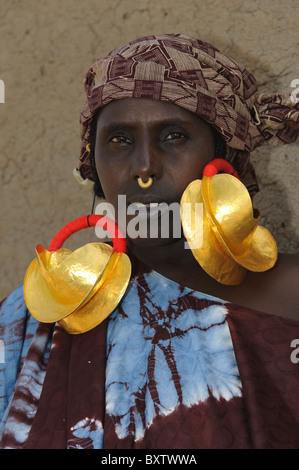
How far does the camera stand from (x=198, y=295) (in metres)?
1.33

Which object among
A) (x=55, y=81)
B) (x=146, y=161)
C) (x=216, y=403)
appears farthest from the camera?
(x=55, y=81)

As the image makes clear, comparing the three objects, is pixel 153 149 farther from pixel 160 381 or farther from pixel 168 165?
pixel 160 381

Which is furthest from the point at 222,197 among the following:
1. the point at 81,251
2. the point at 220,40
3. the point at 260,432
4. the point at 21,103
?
the point at 21,103

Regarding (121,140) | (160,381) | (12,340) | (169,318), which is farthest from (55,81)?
(160,381)

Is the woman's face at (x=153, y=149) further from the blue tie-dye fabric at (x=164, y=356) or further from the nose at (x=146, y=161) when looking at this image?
the blue tie-dye fabric at (x=164, y=356)

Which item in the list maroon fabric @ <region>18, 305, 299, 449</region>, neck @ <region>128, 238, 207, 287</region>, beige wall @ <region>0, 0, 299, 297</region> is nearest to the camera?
maroon fabric @ <region>18, 305, 299, 449</region>

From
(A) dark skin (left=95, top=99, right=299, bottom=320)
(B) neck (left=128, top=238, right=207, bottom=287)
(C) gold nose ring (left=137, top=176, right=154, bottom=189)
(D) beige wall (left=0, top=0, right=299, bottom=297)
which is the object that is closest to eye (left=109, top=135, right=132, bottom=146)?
(A) dark skin (left=95, top=99, right=299, bottom=320)

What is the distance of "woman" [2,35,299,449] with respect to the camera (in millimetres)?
1161

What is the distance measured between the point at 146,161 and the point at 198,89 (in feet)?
0.71

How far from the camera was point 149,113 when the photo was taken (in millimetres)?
1344

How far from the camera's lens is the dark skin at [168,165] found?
132 cm

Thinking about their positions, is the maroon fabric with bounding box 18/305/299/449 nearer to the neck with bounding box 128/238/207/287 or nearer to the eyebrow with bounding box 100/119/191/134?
the neck with bounding box 128/238/207/287

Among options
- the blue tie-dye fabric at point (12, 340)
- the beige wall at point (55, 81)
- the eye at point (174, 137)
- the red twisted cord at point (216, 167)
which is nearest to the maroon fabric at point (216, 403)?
the blue tie-dye fabric at point (12, 340)

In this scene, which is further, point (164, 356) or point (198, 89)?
point (198, 89)
